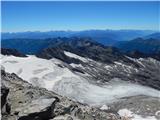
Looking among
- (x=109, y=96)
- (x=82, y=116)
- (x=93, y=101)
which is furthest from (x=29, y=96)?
(x=109, y=96)

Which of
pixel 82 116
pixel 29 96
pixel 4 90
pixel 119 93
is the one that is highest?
pixel 4 90

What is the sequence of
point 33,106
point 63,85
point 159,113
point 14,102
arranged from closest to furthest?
point 33,106 → point 14,102 → point 159,113 → point 63,85

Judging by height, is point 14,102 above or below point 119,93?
above

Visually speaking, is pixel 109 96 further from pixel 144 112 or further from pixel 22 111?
pixel 22 111

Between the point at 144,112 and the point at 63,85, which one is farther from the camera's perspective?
the point at 63,85

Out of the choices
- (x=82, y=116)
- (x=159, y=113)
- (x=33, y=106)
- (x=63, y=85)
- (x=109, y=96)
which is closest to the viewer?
(x=33, y=106)

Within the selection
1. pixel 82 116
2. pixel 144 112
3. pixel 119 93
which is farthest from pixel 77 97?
pixel 82 116

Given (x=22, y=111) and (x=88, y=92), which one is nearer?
(x=22, y=111)

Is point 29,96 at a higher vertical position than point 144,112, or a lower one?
higher

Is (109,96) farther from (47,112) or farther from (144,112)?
(47,112)
